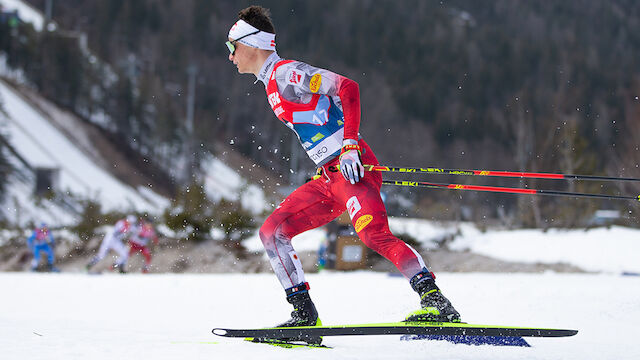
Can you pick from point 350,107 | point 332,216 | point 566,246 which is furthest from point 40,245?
point 350,107

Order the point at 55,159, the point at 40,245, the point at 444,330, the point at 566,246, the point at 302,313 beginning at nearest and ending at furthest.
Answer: the point at 444,330 < the point at 302,313 < the point at 566,246 < the point at 40,245 < the point at 55,159

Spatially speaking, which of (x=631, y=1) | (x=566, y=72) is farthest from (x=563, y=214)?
(x=631, y=1)

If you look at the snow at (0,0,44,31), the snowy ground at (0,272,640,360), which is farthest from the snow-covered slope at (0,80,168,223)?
the snowy ground at (0,272,640,360)

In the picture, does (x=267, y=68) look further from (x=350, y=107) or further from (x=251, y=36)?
(x=350, y=107)

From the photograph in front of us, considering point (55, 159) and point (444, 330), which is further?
point (55, 159)

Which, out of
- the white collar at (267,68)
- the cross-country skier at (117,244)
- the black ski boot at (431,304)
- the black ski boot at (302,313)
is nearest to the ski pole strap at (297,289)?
the black ski boot at (302,313)

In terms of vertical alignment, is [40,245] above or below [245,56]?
above

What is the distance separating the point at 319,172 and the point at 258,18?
1.06 metres

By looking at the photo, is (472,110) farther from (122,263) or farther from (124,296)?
(124,296)

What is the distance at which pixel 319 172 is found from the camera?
13.4ft

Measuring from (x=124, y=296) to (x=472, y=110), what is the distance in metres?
72.4

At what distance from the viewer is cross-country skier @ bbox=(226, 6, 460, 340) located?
3656mm

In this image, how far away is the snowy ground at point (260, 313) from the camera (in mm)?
3557

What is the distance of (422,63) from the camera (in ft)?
271
